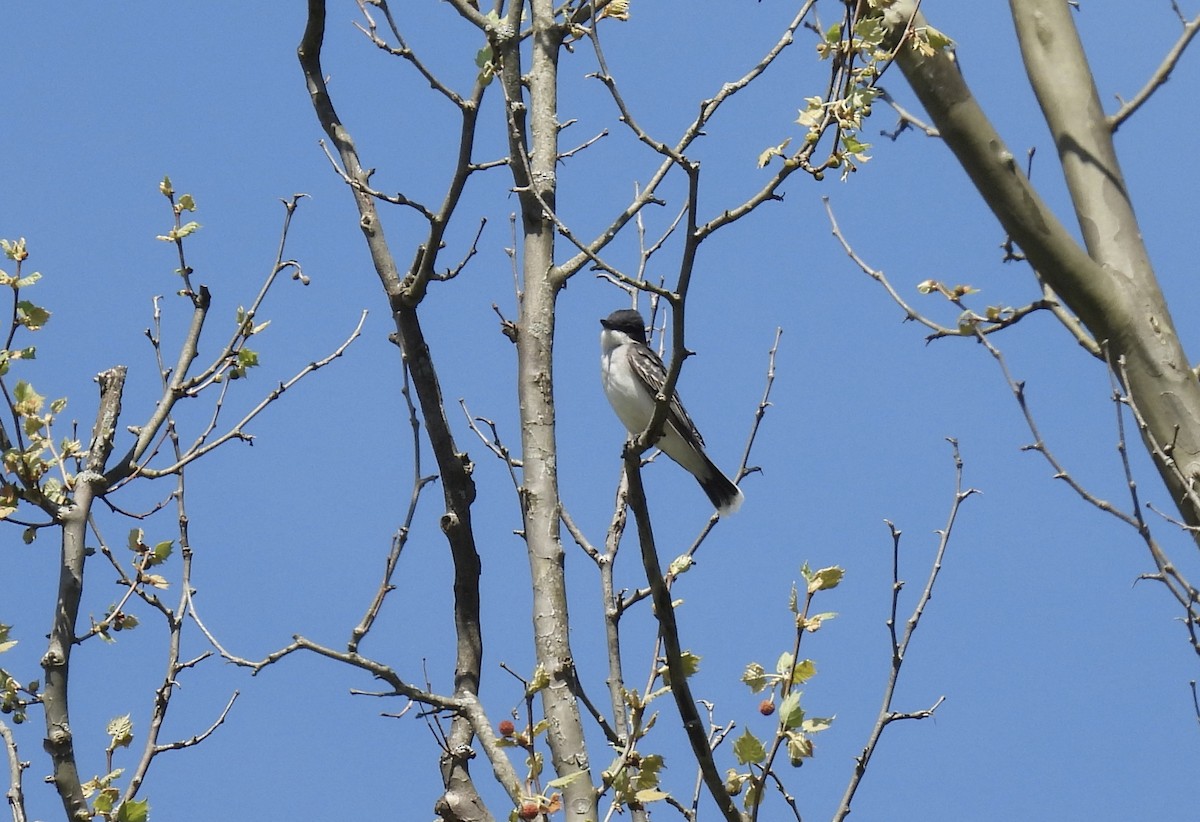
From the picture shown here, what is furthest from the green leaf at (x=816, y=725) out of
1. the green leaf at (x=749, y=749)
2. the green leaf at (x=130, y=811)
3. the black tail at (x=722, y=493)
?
the black tail at (x=722, y=493)

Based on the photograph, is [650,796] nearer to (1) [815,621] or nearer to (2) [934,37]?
(1) [815,621]

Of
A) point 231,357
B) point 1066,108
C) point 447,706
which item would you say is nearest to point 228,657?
point 447,706

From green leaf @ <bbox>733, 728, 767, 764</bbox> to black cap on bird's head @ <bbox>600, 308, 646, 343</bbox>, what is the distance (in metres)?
5.51

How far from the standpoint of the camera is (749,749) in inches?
169

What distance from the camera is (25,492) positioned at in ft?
17.6

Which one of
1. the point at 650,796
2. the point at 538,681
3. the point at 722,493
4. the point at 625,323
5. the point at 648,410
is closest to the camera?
the point at 650,796

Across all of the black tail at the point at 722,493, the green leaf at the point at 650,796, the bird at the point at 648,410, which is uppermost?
the bird at the point at 648,410

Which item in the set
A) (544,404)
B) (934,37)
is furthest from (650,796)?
(934,37)

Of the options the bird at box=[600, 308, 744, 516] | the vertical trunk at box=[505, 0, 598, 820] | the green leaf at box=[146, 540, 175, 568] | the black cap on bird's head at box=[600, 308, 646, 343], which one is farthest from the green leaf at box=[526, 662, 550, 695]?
the black cap on bird's head at box=[600, 308, 646, 343]

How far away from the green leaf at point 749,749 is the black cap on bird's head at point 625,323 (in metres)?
5.51

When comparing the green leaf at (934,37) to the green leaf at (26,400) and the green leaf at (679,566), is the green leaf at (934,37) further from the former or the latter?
the green leaf at (26,400)

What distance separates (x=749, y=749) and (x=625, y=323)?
220 inches

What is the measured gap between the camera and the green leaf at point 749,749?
427cm

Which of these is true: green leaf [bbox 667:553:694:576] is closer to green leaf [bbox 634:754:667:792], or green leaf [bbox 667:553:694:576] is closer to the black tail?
green leaf [bbox 634:754:667:792]
